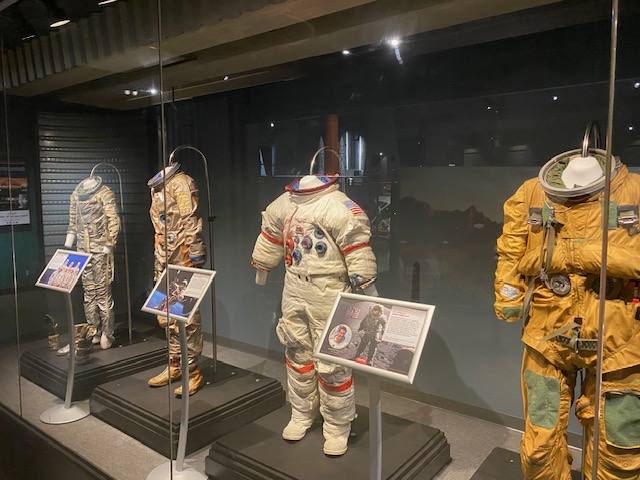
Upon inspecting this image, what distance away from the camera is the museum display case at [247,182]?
2.29m

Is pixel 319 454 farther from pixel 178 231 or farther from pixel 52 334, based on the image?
pixel 52 334

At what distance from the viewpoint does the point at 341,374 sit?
232cm

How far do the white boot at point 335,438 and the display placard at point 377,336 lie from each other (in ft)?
2.90

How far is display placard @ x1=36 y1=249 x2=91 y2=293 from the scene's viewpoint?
9.83 ft

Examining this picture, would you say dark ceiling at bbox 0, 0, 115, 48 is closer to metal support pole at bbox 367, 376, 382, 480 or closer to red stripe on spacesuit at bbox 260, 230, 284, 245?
red stripe on spacesuit at bbox 260, 230, 284, 245

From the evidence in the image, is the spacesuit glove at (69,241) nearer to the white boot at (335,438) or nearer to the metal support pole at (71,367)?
the metal support pole at (71,367)

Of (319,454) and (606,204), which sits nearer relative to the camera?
(606,204)

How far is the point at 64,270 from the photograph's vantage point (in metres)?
3.06

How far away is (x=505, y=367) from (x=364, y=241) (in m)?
1.03

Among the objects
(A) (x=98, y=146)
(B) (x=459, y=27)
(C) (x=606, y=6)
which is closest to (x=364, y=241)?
(B) (x=459, y=27)

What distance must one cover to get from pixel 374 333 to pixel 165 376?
1.95 m

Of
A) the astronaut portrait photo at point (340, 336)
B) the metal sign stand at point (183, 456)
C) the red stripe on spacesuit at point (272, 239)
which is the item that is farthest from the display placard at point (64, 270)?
the astronaut portrait photo at point (340, 336)

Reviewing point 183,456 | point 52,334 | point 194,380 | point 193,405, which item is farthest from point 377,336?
point 52,334

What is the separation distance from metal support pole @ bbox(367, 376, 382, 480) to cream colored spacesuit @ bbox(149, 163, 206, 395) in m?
1.48
